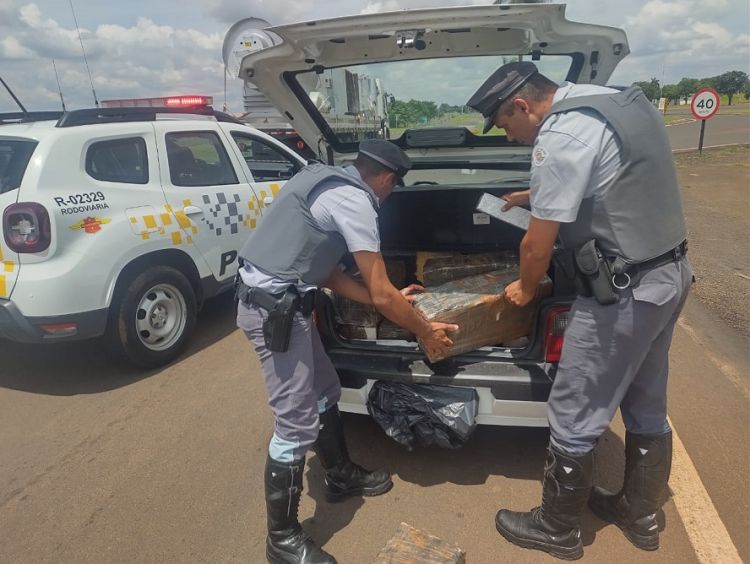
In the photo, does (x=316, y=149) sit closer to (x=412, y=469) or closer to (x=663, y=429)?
(x=412, y=469)

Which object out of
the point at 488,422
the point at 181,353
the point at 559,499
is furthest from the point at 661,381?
the point at 181,353

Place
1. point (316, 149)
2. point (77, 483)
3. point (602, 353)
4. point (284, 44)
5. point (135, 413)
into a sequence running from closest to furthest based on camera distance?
point (602, 353) < point (77, 483) < point (284, 44) < point (135, 413) < point (316, 149)

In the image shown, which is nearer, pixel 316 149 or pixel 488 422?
pixel 488 422

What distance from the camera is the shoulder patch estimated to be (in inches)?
71.5

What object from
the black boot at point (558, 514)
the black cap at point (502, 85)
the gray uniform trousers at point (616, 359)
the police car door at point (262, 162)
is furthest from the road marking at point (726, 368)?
the police car door at point (262, 162)

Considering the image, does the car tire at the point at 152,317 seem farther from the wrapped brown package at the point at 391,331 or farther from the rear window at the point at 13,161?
the wrapped brown package at the point at 391,331

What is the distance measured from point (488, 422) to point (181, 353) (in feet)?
9.28

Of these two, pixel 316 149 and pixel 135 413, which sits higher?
pixel 316 149

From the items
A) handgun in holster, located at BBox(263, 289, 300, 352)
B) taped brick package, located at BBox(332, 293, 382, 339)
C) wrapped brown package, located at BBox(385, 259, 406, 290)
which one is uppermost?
handgun in holster, located at BBox(263, 289, 300, 352)

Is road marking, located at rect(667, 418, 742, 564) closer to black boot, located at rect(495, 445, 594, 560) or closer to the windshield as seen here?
black boot, located at rect(495, 445, 594, 560)

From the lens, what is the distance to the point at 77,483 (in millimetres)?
2854

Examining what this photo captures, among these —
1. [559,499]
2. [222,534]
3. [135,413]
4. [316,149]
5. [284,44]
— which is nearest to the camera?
[559,499]

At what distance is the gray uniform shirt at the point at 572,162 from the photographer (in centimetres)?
176

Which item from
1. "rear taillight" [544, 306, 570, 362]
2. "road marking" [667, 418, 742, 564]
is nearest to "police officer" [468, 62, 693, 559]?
"road marking" [667, 418, 742, 564]
